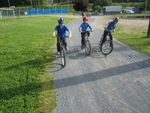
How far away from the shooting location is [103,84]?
22.1ft

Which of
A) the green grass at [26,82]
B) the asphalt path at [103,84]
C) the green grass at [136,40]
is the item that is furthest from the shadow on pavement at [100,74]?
the green grass at [136,40]

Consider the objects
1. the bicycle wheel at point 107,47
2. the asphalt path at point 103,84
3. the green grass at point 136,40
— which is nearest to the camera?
the asphalt path at point 103,84

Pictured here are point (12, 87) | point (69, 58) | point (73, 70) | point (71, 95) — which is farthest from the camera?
point (69, 58)

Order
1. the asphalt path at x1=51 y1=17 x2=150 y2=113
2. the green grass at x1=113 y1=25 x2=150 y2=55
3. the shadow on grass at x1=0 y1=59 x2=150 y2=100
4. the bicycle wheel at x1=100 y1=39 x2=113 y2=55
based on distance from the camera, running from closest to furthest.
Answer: the asphalt path at x1=51 y1=17 x2=150 y2=113 → the shadow on grass at x1=0 y1=59 x2=150 y2=100 → the bicycle wheel at x1=100 y1=39 x2=113 y2=55 → the green grass at x1=113 y1=25 x2=150 y2=55

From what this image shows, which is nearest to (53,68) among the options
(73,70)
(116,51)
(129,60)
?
(73,70)

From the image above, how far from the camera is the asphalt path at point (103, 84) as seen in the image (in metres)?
5.37

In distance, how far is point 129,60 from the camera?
31.2ft

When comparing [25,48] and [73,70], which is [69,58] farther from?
[25,48]

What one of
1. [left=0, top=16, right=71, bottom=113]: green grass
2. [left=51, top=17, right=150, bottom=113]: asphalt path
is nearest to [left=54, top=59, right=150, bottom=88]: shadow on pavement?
[left=51, top=17, right=150, bottom=113]: asphalt path

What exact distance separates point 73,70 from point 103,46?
2.94 metres

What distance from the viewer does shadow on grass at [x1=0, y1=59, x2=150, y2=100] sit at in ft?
20.4

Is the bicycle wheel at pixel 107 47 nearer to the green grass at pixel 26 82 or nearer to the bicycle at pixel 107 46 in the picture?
the bicycle at pixel 107 46

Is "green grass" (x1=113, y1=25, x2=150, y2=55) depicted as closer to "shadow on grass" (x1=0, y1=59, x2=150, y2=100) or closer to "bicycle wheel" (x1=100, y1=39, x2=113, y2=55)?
"bicycle wheel" (x1=100, y1=39, x2=113, y2=55)

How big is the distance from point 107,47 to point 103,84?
4144 millimetres
